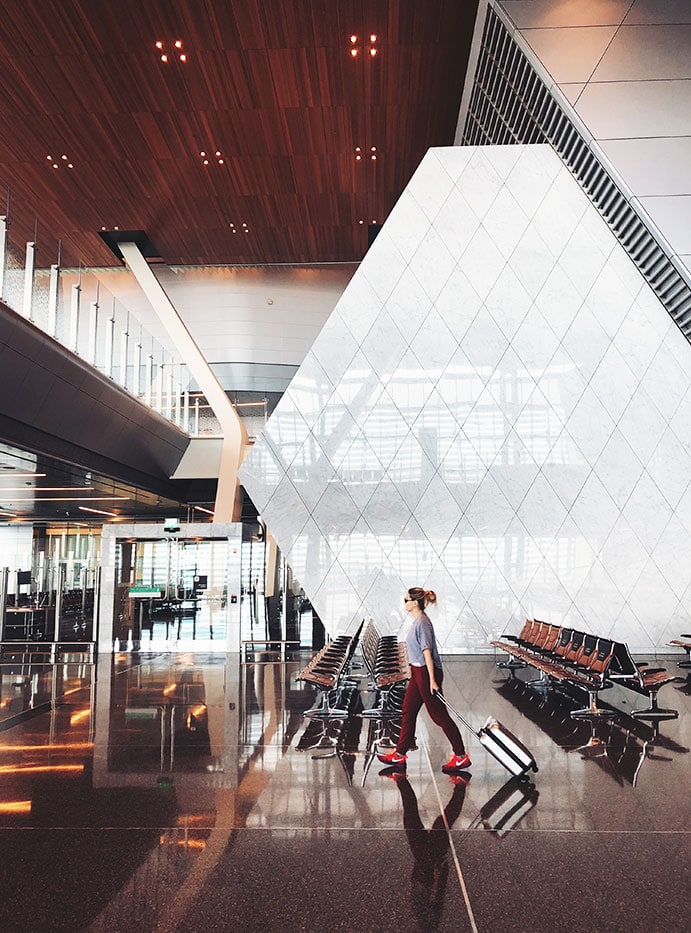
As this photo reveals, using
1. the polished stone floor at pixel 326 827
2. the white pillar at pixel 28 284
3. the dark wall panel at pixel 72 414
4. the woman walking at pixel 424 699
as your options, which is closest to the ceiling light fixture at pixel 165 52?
the white pillar at pixel 28 284

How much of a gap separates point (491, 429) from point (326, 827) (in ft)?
33.4

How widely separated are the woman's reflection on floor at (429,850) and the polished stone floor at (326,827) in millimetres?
14

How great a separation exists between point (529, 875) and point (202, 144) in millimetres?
14067

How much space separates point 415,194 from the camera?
47.9ft

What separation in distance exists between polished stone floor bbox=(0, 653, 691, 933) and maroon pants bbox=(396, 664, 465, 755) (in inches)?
8.9

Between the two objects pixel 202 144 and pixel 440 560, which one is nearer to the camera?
pixel 440 560

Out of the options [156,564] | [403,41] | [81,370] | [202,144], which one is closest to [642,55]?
[403,41]

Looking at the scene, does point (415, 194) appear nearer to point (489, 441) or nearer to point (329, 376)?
point (329, 376)

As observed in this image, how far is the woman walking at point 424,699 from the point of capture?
20.0ft

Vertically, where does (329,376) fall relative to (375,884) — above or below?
above

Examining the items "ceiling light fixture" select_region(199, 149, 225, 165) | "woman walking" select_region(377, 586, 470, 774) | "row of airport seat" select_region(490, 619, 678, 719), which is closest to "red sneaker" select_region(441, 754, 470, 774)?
"woman walking" select_region(377, 586, 470, 774)

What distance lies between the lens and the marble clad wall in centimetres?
1371

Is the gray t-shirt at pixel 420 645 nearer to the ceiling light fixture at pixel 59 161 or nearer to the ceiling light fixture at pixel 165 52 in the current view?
the ceiling light fixture at pixel 165 52

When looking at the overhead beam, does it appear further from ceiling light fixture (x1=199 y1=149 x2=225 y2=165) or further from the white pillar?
the white pillar
